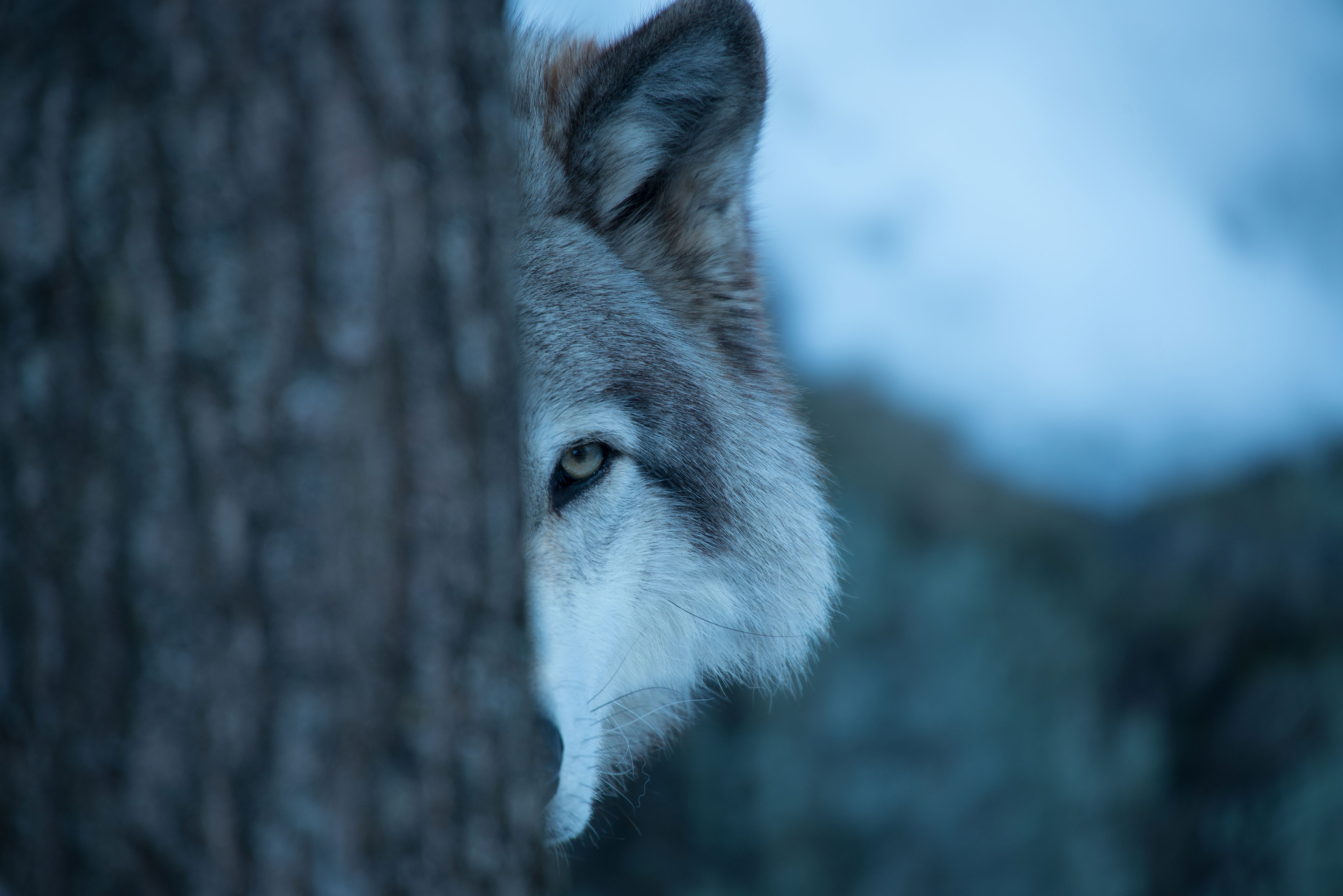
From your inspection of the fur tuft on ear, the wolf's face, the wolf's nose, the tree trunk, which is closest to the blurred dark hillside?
the wolf's face

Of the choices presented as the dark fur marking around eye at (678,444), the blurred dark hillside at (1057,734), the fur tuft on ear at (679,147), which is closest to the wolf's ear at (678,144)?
the fur tuft on ear at (679,147)

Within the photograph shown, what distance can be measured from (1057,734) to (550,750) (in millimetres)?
5554

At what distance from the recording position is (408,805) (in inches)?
32.8

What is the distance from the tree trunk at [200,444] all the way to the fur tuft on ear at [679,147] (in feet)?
4.02

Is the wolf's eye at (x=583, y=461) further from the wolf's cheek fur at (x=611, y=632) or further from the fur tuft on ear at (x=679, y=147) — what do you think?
the fur tuft on ear at (x=679, y=147)

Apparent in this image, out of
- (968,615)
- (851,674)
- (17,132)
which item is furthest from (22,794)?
(968,615)

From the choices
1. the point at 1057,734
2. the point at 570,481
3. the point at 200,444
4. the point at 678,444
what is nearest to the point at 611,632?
the point at 570,481

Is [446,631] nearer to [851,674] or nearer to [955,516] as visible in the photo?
[851,674]

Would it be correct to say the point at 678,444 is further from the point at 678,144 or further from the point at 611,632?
the point at 678,144

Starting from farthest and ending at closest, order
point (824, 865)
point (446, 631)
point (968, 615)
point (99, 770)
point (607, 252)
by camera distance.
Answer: point (968, 615) → point (824, 865) → point (607, 252) → point (446, 631) → point (99, 770)

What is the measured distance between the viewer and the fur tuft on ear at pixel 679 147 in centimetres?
193

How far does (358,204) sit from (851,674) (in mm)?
5584

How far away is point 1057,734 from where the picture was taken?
591 cm

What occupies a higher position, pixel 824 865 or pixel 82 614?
pixel 82 614
